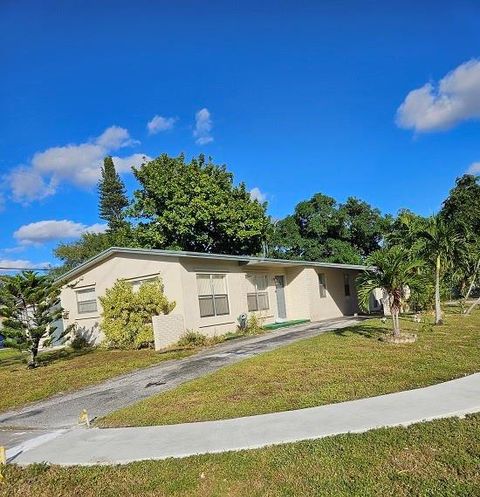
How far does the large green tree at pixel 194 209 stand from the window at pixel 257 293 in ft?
34.6

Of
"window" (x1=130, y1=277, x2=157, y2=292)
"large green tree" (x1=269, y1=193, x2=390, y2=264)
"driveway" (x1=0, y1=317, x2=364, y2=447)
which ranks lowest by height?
"driveway" (x1=0, y1=317, x2=364, y2=447)

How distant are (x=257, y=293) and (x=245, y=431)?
1377 cm

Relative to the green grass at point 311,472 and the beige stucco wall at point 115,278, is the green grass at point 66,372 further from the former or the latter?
the green grass at point 311,472

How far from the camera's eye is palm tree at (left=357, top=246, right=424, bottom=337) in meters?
11.1

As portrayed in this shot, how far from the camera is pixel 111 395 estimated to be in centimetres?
882

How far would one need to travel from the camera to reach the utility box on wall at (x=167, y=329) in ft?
47.1

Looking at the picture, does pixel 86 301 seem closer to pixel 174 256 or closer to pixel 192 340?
pixel 174 256

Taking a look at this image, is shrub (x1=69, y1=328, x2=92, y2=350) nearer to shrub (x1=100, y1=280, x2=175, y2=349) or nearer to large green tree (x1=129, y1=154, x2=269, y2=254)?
shrub (x1=100, y1=280, x2=175, y2=349)

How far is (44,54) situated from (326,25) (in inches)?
316

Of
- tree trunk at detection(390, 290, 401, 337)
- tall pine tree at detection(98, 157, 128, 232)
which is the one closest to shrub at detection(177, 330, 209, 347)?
tree trunk at detection(390, 290, 401, 337)

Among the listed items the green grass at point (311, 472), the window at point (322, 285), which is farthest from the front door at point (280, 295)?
the green grass at point (311, 472)

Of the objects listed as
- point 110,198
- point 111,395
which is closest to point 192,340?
point 111,395

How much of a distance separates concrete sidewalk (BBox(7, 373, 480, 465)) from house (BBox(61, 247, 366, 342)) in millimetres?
8983

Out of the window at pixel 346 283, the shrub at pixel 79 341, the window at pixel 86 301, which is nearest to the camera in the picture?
the shrub at pixel 79 341
